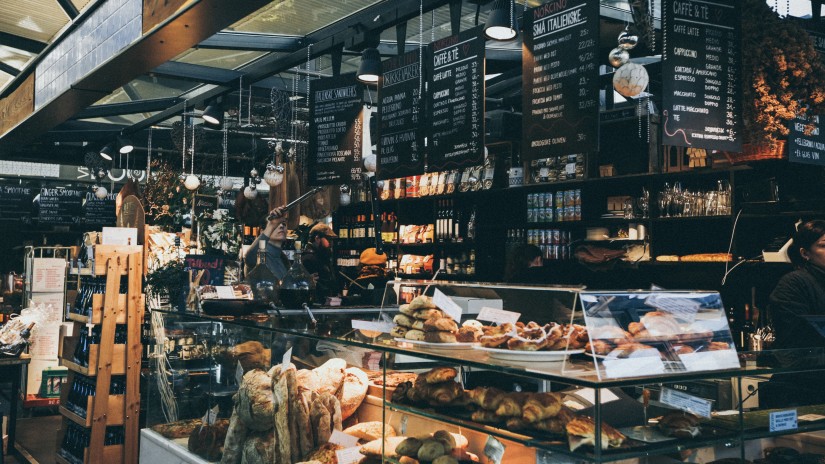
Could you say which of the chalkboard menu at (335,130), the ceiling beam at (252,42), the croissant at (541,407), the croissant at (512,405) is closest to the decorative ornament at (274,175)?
the chalkboard menu at (335,130)

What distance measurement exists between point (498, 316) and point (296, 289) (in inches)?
57.8

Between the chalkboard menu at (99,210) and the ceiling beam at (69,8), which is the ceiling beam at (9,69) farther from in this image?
the chalkboard menu at (99,210)

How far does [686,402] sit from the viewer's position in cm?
199

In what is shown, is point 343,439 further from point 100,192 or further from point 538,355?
point 100,192

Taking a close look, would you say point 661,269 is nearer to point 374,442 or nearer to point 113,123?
point 374,442

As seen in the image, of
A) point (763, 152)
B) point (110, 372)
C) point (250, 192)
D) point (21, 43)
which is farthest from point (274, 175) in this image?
point (763, 152)

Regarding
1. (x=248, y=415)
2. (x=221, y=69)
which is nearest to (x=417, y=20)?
(x=221, y=69)

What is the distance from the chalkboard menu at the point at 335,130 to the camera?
614cm

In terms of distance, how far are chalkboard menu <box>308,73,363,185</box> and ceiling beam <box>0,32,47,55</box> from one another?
2228mm

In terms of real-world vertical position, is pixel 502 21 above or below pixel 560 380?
above

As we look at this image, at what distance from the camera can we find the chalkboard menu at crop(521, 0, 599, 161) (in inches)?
158

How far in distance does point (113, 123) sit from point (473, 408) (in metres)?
9.97

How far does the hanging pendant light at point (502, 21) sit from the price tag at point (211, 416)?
105 inches

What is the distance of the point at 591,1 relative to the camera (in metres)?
4.00
